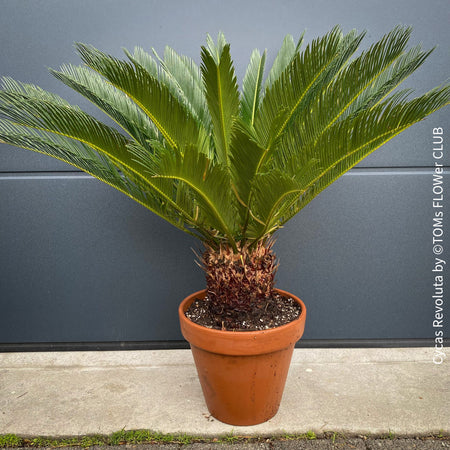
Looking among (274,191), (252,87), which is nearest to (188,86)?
(252,87)

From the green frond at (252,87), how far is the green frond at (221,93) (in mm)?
445

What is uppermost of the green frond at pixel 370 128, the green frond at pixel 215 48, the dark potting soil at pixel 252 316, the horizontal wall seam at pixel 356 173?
the green frond at pixel 215 48

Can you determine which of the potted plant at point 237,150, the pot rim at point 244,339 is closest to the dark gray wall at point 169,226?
the potted plant at point 237,150

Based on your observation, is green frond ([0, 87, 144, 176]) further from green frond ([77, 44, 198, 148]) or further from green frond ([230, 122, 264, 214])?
green frond ([230, 122, 264, 214])

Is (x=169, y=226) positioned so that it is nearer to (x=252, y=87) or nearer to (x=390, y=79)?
(x=252, y=87)

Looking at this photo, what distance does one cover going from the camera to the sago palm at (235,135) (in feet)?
4.64

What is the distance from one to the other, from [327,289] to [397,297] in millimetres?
479

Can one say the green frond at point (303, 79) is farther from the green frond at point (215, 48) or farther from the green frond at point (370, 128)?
the green frond at point (215, 48)

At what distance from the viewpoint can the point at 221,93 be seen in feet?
4.87

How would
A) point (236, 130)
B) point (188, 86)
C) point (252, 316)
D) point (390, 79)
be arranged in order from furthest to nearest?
point (188, 86)
point (252, 316)
point (390, 79)
point (236, 130)

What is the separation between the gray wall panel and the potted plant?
62 cm

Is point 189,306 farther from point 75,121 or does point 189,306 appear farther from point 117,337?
point 75,121

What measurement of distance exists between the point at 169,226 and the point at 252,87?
3.37ft

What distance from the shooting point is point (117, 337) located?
8.57 feet
